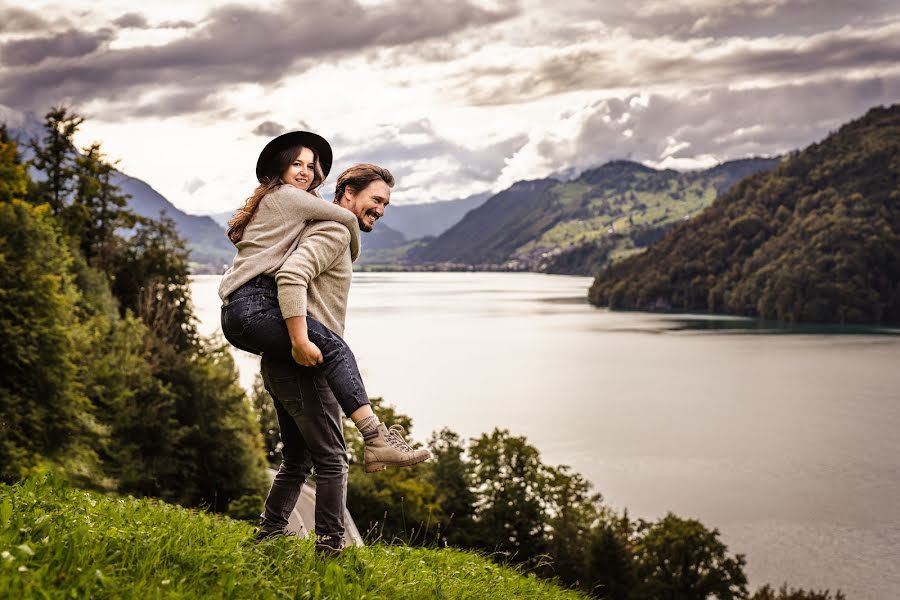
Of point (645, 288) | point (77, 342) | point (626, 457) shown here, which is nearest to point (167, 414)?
point (77, 342)

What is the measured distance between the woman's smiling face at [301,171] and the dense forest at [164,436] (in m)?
18.8

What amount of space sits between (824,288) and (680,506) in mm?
117771

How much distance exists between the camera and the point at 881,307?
14500 cm

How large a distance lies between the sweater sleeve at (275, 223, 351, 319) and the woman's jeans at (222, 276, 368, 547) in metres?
0.16

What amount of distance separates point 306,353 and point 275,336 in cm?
23

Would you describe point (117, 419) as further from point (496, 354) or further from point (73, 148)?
point (496, 354)

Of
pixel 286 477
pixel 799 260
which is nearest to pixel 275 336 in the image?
pixel 286 477

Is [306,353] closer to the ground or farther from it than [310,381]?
farther from it

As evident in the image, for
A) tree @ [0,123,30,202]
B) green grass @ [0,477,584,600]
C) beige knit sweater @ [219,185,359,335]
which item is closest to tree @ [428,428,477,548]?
tree @ [0,123,30,202]

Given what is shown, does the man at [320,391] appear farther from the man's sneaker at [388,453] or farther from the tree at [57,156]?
the tree at [57,156]

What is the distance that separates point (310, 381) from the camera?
4.43 m

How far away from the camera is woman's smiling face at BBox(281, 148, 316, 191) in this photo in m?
4.69

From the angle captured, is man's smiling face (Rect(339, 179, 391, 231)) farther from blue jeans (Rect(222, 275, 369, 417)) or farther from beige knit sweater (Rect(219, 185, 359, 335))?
blue jeans (Rect(222, 275, 369, 417))

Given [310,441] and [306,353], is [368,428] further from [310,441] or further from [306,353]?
[306,353]
